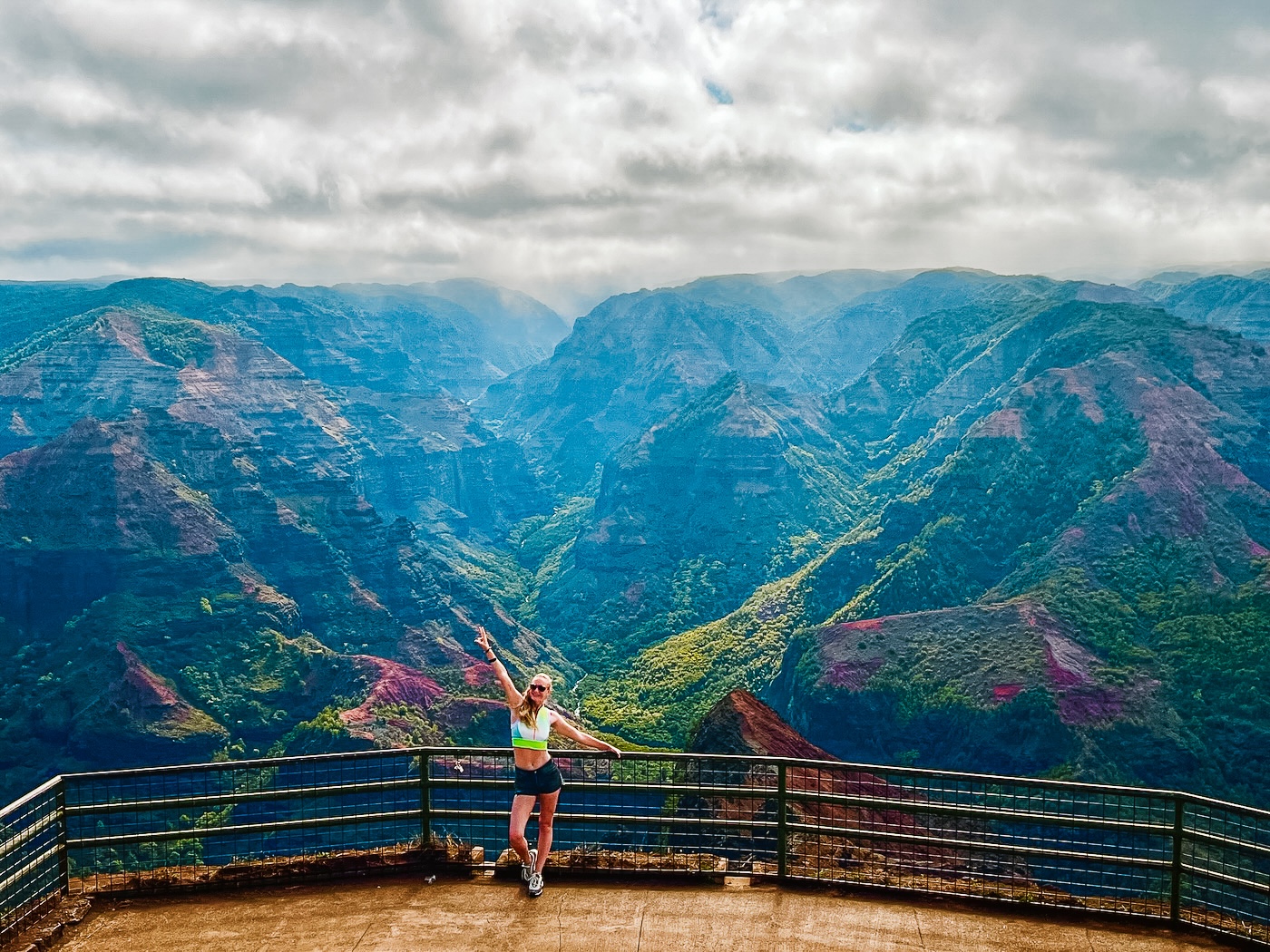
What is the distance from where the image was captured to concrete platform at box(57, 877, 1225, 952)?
13.7 m

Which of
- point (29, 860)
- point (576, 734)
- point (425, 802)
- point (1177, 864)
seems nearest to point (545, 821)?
point (576, 734)

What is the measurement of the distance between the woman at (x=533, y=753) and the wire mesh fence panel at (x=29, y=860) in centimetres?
617

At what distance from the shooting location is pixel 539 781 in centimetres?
1445

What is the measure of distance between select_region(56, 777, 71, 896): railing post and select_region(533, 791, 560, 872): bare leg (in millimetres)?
6637

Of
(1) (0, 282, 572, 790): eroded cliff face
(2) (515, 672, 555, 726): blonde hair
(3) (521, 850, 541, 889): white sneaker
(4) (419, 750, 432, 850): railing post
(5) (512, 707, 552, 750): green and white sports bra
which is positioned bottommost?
(1) (0, 282, 572, 790): eroded cliff face

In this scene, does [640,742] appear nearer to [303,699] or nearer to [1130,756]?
[303,699]

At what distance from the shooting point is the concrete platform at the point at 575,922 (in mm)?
13711

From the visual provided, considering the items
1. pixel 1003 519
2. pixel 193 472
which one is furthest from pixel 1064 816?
pixel 193 472

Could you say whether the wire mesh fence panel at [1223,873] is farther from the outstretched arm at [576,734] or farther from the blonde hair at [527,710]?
the blonde hair at [527,710]

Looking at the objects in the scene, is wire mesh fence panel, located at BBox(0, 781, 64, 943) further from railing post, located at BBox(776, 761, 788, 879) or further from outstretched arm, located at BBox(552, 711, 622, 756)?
railing post, located at BBox(776, 761, 788, 879)

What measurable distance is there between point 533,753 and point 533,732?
0.37m

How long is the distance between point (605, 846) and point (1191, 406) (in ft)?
459

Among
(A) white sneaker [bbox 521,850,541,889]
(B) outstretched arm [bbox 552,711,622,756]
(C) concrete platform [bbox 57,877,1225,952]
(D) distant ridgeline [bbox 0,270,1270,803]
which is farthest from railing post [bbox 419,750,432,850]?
(D) distant ridgeline [bbox 0,270,1270,803]

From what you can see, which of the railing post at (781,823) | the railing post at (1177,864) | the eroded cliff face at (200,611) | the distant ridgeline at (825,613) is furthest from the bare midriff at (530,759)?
the eroded cliff face at (200,611)
